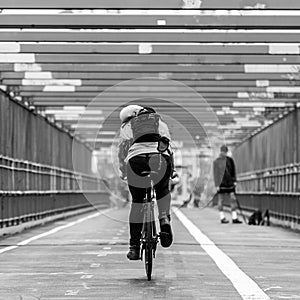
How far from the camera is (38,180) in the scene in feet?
88.8

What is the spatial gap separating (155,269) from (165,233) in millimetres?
1248

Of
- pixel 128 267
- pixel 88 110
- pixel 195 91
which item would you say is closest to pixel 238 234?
pixel 195 91

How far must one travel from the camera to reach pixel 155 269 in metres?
11.9

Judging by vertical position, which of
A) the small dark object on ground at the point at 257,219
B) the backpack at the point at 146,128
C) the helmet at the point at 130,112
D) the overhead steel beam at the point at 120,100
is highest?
the overhead steel beam at the point at 120,100

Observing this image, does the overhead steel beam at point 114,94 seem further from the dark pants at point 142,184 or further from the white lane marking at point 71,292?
the white lane marking at point 71,292

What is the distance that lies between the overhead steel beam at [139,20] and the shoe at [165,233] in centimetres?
592

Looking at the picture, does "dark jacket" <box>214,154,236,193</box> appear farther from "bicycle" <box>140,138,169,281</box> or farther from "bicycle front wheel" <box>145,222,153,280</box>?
"bicycle front wheel" <box>145,222,153,280</box>

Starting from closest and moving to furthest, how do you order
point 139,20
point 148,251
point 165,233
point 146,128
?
point 148,251, point 165,233, point 146,128, point 139,20

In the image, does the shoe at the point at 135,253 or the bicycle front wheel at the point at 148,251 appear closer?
the bicycle front wheel at the point at 148,251

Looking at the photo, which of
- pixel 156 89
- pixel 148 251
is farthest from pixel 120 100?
pixel 148 251

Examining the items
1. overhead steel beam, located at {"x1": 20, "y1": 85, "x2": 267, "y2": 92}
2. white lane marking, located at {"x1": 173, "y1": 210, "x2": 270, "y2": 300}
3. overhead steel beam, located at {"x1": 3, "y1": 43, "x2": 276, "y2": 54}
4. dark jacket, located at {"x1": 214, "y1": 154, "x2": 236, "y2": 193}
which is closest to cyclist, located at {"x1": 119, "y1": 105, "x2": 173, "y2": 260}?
white lane marking, located at {"x1": 173, "y1": 210, "x2": 270, "y2": 300}

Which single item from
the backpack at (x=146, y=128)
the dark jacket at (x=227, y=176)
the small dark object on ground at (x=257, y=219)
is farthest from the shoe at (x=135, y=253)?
the dark jacket at (x=227, y=176)

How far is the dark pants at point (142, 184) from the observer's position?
10805 mm

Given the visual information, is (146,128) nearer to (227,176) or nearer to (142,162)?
(142,162)
